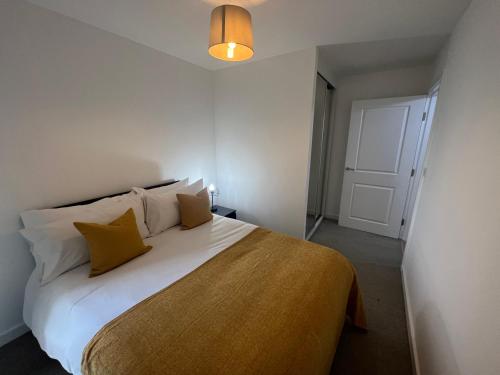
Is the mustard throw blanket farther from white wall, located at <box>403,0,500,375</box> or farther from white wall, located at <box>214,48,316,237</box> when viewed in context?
white wall, located at <box>214,48,316,237</box>

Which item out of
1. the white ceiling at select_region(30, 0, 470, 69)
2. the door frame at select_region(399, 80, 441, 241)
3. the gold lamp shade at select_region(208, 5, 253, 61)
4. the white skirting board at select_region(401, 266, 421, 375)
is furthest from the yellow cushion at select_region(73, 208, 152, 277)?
the door frame at select_region(399, 80, 441, 241)

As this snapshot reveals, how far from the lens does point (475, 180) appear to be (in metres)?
1.03

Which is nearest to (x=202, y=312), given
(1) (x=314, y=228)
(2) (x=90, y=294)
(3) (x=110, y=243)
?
(2) (x=90, y=294)

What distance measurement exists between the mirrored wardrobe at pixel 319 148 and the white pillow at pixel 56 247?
2386 millimetres

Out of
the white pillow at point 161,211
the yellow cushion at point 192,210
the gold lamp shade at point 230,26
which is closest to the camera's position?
the gold lamp shade at point 230,26

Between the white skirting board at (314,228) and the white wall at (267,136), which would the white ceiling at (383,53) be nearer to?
the white wall at (267,136)

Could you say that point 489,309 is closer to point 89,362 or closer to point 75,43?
point 89,362

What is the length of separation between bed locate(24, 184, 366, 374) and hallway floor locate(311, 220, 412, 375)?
0.18m

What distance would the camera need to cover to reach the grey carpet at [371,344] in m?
1.36

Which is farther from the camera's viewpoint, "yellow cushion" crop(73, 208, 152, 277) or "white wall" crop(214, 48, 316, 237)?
"white wall" crop(214, 48, 316, 237)

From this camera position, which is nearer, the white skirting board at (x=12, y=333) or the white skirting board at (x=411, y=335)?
the white skirting board at (x=411, y=335)

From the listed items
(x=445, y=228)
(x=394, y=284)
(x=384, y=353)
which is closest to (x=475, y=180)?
(x=445, y=228)

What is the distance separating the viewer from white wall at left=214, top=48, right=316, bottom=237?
2398 millimetres

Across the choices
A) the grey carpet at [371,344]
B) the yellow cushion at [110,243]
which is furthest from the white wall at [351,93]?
the yellow cushion at [110,243]
